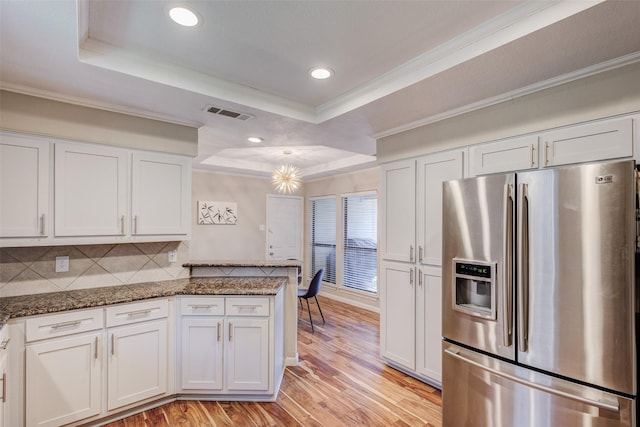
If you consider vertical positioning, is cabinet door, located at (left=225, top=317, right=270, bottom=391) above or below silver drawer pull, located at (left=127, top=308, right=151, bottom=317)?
below

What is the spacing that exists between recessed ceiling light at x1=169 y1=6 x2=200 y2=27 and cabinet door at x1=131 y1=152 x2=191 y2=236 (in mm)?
1352

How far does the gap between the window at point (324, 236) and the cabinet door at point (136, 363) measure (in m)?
4.02

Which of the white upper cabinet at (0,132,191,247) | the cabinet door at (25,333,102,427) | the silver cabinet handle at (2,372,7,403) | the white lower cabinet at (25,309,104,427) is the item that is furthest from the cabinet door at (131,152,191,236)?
the silver cabinet handle at (2,372,7,403)

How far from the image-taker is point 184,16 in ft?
5.44

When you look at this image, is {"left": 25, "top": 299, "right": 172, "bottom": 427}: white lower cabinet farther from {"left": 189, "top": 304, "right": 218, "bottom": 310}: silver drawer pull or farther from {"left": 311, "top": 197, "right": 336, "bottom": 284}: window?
{"left": 311, "top": 197, "right": 336, "bottom": 284}: window

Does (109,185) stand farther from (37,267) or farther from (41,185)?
(37,267)

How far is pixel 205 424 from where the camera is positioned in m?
2.28

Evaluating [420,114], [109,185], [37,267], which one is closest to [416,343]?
[420,114]

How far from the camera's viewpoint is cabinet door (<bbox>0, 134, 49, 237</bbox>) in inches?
84.4

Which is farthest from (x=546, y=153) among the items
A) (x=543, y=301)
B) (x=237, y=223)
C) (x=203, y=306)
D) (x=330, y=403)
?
(x=237, y=223)

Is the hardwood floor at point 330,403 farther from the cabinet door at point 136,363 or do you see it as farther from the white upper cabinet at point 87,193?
the white upper cabinet at point 87,193

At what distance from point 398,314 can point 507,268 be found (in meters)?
1.48

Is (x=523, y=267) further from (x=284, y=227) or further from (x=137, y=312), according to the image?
(x=284, y=227)

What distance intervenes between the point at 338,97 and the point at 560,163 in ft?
5.46
